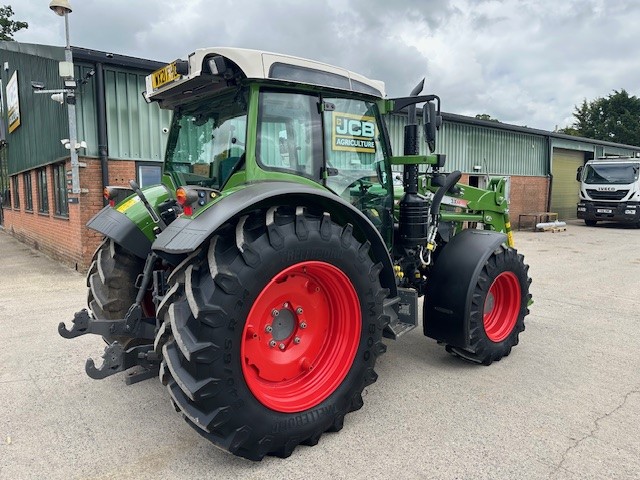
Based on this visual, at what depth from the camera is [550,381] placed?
3904mm

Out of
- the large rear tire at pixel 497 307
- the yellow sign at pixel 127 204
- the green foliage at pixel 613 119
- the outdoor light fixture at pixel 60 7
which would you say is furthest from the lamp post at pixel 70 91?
the green foliage at pixel 613 119

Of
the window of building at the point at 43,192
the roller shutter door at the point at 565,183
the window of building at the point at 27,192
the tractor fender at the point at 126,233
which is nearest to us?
the tractor fender at the point at 126,233

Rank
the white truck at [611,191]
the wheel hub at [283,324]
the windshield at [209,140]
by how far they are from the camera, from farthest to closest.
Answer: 1. the white truck at [611,191]
2. the windshield at [209,140]
3. the wheel hub at [283,324]

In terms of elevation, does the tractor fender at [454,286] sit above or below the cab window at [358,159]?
below

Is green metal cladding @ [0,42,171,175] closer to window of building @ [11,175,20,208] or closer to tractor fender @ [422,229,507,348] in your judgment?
window of building @ [11,175,20,208]

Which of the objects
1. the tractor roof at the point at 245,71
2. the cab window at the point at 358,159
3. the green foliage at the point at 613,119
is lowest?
the cab window at the point at 358,159

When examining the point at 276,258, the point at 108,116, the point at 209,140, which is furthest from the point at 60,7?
the point at 276,258

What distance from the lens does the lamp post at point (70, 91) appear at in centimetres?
755

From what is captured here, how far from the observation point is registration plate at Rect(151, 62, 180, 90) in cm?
314

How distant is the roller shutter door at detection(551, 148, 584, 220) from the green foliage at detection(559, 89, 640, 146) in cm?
2339

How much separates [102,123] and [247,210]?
21.7ft

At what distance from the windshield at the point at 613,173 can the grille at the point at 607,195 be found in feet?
1.18

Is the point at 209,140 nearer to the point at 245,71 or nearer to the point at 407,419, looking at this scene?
the point at 245,71

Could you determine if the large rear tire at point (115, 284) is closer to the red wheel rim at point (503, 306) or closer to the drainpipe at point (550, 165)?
the red wheel rim at point (503, 306)
